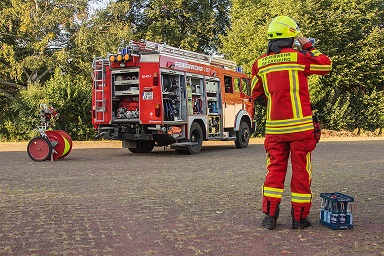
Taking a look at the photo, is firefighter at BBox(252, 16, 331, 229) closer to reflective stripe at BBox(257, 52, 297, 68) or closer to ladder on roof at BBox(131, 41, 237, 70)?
reflective stripe at BBox(257, 52, 297, 68)

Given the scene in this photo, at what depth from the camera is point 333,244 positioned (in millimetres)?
4656

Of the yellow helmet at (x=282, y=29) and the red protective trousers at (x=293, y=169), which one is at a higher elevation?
the yellow helmet at (x=282, y=29)

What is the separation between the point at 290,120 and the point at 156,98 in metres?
9.06

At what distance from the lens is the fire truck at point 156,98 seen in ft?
46.2

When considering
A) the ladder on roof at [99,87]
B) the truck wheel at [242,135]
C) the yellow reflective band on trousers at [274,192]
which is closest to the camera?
the yellow reflective band on trousers at [274,192]

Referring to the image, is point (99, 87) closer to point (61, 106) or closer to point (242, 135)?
point (242, 135)

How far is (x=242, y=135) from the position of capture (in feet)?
60.4

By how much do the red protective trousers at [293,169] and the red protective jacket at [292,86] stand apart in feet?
0.32

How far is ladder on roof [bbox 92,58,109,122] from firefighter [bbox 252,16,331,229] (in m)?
10.1

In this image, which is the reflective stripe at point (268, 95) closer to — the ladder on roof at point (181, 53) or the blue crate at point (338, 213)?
the blue crate at point (338, 213)

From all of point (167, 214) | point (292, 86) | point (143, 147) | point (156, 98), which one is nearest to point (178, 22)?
point (143, 147)

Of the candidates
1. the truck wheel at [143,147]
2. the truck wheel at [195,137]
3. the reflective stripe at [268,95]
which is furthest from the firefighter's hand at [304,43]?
the truck wheel at [143,147]

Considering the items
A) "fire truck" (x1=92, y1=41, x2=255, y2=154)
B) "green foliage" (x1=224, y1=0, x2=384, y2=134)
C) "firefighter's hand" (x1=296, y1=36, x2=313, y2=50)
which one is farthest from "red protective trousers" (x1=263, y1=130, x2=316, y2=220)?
"green foliage" (x1=224, y1=0, x2=384, y2=134)

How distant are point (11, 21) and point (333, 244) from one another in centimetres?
2465
